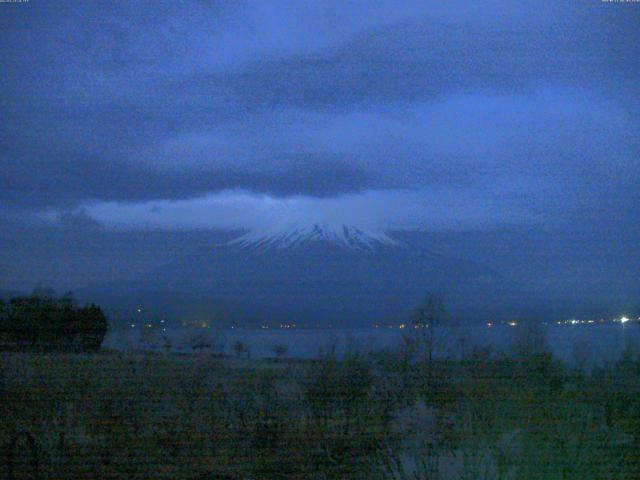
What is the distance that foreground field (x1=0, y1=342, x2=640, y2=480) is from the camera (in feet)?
20.8

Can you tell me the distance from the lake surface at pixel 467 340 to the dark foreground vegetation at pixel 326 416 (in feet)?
1.06

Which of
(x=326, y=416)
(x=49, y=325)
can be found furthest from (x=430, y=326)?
(x=49, y=325)

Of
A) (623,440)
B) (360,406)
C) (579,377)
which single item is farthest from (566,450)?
(360,406)

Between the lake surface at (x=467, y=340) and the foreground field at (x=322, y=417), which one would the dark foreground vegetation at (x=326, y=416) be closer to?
the foreground field at (x=322, y=417)

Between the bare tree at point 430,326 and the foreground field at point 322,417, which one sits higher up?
the bare tree at point 430,326

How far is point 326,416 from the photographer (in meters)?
9.88

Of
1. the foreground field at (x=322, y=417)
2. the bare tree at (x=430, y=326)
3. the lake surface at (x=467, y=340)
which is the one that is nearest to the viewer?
the foreground field at (x=322, y=417)

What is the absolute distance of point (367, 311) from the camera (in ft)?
68.1

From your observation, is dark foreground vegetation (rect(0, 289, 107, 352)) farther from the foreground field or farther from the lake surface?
the foreground field

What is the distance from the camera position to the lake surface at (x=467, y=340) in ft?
31.0

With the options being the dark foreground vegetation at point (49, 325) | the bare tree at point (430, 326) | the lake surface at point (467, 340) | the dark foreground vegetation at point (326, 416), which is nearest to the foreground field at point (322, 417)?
the dark foreground vegetation at point (326, 416)

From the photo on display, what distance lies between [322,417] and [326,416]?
7cm

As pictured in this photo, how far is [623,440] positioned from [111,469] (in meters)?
5.49

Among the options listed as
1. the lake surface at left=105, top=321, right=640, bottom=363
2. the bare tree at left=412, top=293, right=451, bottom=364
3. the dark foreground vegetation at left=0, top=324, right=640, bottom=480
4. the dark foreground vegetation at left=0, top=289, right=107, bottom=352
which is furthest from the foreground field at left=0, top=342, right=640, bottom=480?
the dark foreground vegetation at left=0, top=289, right=107, bottom=352
